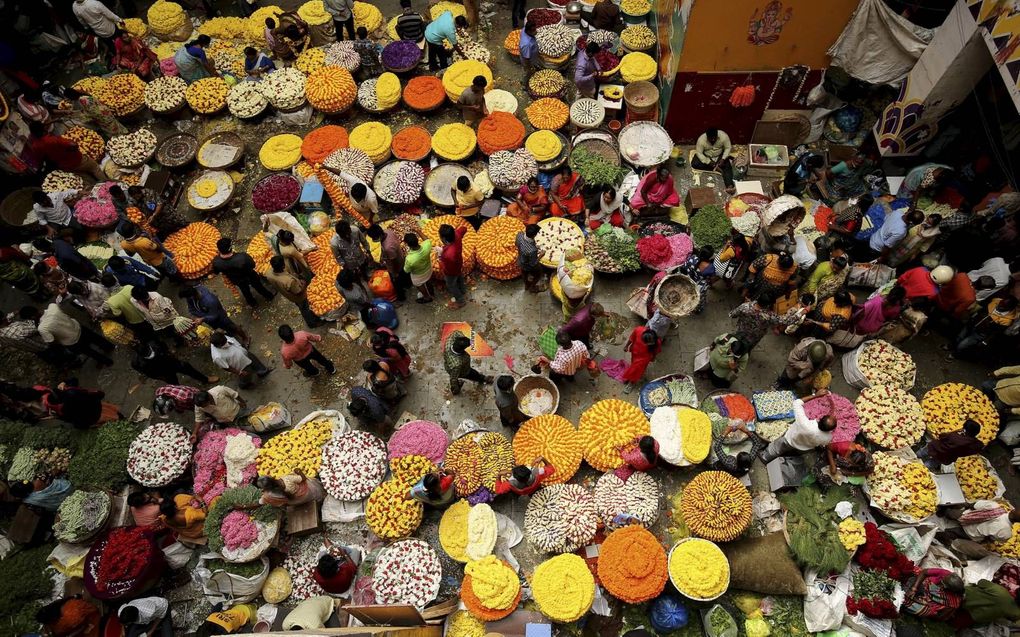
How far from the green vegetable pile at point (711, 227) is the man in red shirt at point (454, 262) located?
4173 mm

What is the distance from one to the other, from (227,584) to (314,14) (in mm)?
12106

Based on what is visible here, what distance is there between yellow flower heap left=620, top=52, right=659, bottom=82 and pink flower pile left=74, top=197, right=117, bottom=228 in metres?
10.5

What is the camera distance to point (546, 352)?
8.78 m

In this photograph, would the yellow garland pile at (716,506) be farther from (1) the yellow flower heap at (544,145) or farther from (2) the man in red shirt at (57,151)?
(2) the man in red shirt at (57,151)

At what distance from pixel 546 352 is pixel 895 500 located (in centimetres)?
523

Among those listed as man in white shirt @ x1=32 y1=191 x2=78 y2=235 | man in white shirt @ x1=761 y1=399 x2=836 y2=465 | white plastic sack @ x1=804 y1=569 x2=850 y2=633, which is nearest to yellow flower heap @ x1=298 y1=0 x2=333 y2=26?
man in white shirt @ x1=32 y1=191 x2=78 y2=235

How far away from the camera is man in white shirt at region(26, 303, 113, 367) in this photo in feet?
28.6

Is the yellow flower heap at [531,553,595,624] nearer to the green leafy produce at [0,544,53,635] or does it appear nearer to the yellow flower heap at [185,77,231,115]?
the green leafy produce at [0,544,53,635]

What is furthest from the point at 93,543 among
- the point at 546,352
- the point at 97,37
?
the point at 97,37

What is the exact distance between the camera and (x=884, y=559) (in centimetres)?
700

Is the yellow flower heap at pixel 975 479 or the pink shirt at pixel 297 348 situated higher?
the yellow flower heap at pixel 975 479

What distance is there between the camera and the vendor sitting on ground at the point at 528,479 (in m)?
7.28

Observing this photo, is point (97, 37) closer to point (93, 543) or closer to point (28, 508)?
point (28, 508)

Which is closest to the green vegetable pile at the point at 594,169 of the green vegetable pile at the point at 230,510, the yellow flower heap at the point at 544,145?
the yellow flower heap at the point at 544,145
